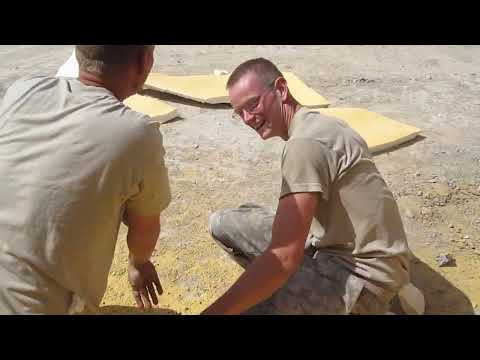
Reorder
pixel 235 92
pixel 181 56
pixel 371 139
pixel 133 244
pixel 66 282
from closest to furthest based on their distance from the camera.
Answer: pixel 66 282, pixel 133 244, pixel 235 92, pixel 371 139, pixel 181 56

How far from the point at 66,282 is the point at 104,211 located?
0.30m

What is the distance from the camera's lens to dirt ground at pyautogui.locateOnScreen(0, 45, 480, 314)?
326 cm

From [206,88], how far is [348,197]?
3801 millimetres

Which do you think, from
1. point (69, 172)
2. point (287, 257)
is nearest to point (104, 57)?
point (69, 172)

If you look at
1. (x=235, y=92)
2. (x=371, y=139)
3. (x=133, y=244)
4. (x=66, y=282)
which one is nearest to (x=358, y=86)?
(x=371, y=139)

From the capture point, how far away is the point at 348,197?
7.38ft

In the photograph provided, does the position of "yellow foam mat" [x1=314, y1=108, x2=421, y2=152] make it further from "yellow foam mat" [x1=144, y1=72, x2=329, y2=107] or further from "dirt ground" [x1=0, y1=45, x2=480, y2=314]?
"yellow foam mat" [x1=144, y1=72, x2=329, y2=107]

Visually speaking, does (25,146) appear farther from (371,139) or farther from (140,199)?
(371,139)

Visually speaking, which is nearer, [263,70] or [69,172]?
[69,172]

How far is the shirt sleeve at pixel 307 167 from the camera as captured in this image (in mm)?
2115

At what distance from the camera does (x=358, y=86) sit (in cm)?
627

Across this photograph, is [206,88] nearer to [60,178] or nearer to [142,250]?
[142,250]

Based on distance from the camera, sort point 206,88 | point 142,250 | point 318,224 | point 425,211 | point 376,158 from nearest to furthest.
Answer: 1. point 142,250
2. point 318,224
3. point 425,211
4. point 376,158
5. point 206,88

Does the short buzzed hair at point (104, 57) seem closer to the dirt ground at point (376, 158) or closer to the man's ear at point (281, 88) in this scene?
the man's ear at point (281, 88)
